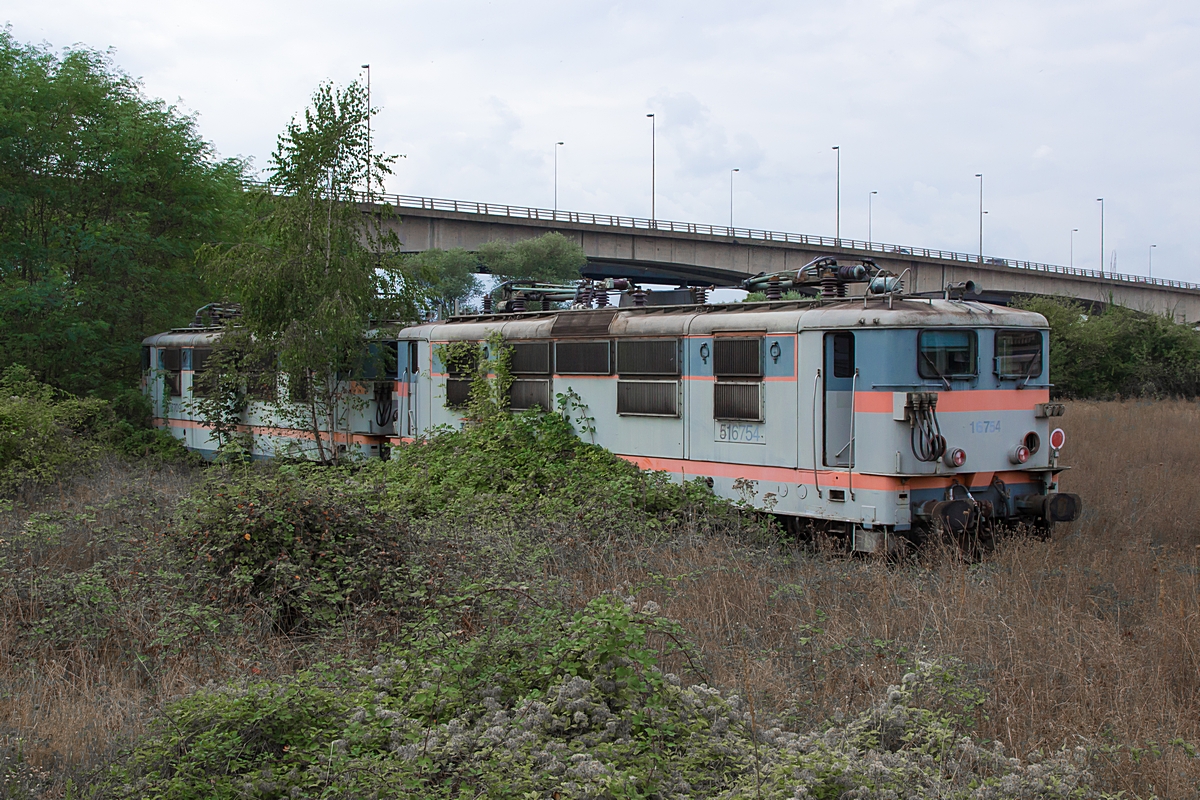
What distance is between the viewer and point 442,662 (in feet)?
18.5

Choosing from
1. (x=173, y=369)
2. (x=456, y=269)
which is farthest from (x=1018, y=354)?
(x=456, y=269)

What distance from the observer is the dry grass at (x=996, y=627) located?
5.53 m

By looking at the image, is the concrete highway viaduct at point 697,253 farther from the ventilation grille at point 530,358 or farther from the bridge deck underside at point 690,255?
the ventilation grille at point 530,358

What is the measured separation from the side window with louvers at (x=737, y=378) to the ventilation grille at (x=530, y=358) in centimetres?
294

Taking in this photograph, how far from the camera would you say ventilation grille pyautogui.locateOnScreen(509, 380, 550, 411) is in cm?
1366

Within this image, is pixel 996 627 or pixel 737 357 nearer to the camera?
pixel 996 627

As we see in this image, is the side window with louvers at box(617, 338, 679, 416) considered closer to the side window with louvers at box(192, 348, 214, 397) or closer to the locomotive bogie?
the locomotive bogie

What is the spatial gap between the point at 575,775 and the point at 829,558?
21.2ft

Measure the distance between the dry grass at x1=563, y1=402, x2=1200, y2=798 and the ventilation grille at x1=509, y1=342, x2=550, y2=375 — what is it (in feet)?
15.3

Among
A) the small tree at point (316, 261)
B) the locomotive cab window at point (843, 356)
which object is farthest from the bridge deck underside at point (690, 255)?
the locomotive cab window at point (843, 356)

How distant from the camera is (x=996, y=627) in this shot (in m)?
6.86

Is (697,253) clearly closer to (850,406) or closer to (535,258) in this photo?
(535,258)

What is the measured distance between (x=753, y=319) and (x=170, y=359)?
13679 millimetres

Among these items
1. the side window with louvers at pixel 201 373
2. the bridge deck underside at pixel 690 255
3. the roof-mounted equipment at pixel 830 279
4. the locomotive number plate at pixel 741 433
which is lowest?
the locomotive number plate at pixel 741 433
